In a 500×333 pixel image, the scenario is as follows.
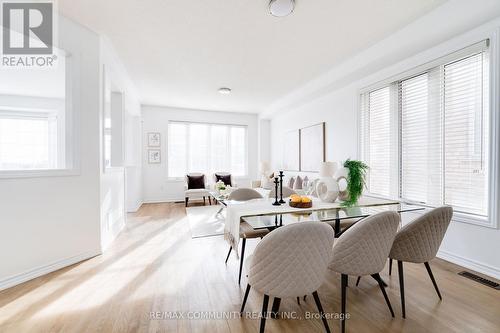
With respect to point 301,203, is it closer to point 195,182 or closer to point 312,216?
point 312,216

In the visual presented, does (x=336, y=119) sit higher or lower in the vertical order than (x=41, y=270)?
higher

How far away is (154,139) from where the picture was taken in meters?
6.20

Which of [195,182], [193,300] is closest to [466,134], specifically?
[193,300]

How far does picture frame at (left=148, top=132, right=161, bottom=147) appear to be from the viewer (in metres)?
6.17

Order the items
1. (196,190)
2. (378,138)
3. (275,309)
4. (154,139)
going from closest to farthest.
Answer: (275,309)
(378,138)
(196,190)
(154,139)

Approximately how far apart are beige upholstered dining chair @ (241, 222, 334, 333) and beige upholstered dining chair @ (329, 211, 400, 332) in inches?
7.3

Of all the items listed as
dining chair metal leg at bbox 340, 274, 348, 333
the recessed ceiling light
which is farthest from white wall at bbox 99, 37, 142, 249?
dining chair metal leg at bbox 340, 274, 348, 333

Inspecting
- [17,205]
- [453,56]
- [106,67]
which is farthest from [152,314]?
[453,56]

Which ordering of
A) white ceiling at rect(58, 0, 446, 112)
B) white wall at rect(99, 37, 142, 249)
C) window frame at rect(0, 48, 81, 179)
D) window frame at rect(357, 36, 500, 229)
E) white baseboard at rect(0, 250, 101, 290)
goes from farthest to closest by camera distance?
white wall at rect(99, 37, 142, 249), window frame at rect(0, 48, 81, 179), white ceiling at rect(58, 0, 446, 112), window frame at rect(357, 36, 500, 229), white baseboard at rect(0, 250, 101, 290)

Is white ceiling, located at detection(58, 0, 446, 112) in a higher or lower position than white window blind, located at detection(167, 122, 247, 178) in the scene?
higher

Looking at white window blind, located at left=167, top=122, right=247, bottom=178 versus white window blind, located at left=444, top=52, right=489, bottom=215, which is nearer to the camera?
white window blind, located at left=444, top=52, right=489, bottom=215

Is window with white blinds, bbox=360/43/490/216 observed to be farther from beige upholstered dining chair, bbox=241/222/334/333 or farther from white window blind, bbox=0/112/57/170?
white window blind, bbox=0/112/57/170

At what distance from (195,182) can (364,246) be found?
199 inches

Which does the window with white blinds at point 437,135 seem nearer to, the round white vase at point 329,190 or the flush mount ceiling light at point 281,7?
the round white vase at point 329,190
